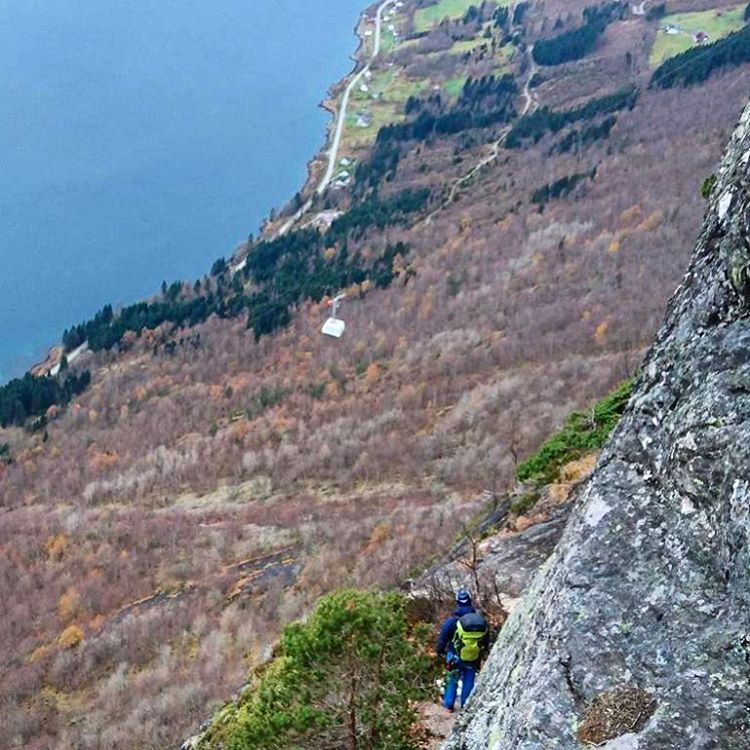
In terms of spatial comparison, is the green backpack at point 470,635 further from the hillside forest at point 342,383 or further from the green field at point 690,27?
the green field at point 690,27

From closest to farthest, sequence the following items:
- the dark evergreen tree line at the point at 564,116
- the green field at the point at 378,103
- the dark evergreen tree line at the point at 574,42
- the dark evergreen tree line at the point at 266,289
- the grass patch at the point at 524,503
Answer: the grass patch at the point at 524,503 → the dark evergreen tree line at the point at 266,289 → the dark evergreen tree line at the point at 564,116 → the green field at the point at 378,103 → the dark evergreen tree line at the point at 574,42

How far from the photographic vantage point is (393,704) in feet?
29.6

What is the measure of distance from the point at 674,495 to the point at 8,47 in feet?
473

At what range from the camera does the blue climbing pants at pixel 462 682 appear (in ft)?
31.5

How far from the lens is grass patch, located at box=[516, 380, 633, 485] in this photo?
59.8 ft

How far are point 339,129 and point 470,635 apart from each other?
109066mm

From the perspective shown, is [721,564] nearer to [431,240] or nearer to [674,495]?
[674,495]

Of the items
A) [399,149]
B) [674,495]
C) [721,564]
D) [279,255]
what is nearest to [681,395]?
[674,495]

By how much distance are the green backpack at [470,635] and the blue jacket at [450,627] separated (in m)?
0.15

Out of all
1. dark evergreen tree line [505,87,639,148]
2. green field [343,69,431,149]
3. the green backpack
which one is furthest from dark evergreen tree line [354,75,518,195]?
the green backpack

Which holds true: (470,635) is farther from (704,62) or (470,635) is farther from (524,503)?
(704,62)

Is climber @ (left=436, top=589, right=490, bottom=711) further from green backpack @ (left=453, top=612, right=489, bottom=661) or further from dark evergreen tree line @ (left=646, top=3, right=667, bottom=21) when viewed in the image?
dark evergreen tree line @ (left=646, top=3, right=667, bottom=21)

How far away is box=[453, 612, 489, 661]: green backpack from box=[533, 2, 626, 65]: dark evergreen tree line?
128 metres

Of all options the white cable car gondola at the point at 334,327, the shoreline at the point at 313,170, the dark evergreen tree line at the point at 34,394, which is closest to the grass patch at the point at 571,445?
the white cable car gondola at the point at 334,327
